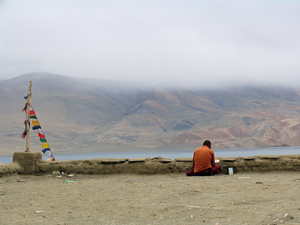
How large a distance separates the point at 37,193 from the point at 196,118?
177 meters

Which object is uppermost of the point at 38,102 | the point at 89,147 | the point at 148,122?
the point at 38,102

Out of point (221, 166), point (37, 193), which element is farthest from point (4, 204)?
point (221, 166)

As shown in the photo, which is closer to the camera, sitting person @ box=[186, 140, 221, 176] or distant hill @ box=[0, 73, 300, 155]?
sitting person @ box=[186, 140, 221, 176]

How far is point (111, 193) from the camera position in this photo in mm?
6277

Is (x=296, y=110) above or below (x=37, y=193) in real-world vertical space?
above

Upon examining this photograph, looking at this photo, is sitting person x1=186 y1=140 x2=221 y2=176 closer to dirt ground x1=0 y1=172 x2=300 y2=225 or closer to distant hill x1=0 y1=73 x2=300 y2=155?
dirt ground x1=0 y1=172 x2=300 y2=225

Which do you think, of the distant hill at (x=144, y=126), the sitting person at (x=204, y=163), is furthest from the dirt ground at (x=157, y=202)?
the distant hill at (x=144, y=126)

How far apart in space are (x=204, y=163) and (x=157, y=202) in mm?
3008

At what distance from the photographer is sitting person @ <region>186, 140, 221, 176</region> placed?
7.94 metres

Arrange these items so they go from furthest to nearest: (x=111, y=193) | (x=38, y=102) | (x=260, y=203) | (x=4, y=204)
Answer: (x=38, y=102) → (x=111, y=193) → (x=4, y=204) → (x=260, y=203)

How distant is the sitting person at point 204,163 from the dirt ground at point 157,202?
1.55ft

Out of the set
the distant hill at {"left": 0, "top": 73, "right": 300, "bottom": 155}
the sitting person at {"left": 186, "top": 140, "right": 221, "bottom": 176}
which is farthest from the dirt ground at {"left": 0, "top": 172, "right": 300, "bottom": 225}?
the distant hill at {"left": 0, "top": 73, "right": 300, "bottom": 155}

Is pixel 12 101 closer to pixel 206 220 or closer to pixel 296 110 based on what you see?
pixel 296 110

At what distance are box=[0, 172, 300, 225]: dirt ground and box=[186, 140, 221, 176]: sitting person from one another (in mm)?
473
